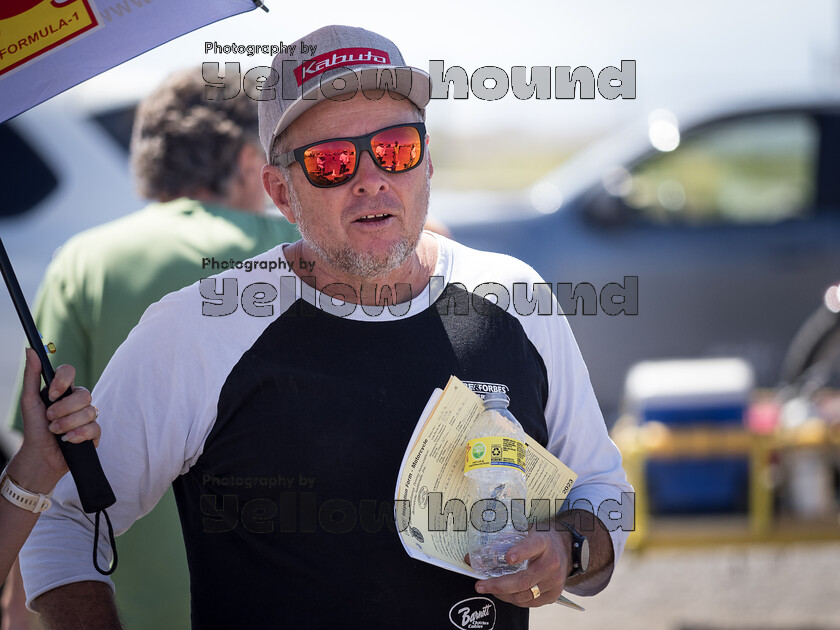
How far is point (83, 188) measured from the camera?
4371mm

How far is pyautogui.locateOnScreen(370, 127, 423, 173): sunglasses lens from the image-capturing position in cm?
198

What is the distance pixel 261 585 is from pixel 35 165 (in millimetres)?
3135

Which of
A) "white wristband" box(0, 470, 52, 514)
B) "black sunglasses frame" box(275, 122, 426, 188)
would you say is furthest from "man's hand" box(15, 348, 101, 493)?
"black sunglasses frame" box(275, 122, 426, 188)

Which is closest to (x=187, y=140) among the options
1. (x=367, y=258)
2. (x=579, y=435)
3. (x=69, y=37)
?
(x=69, y=37)

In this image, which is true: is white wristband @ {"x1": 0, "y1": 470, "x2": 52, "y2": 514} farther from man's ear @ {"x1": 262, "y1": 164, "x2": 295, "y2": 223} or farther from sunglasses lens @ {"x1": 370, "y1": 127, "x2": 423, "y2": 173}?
sunglasses lens @ {"x1": 370, "y1": 127, "x2": 423, "y2": 173}

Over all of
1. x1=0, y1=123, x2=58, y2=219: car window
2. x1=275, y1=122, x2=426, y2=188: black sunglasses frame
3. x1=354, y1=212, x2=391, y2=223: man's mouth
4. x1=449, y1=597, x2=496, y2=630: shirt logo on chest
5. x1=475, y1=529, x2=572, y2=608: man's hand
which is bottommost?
x1=449, y1=597, x2=496, y2=630: shirt logo on chest

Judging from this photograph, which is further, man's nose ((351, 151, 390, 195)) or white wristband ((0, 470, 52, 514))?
man's nose ((351, 151, 390, 195))

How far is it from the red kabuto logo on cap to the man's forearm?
1.03 m

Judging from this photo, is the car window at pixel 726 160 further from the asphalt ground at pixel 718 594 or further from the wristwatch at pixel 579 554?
the wristwatch at pixel 579 554

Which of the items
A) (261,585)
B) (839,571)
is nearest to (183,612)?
(261,585)

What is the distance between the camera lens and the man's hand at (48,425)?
5.70ft

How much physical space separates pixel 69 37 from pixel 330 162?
525mm

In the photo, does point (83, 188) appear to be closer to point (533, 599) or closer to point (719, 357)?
point (533, 599)

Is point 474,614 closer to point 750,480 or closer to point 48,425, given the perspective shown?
point 48,425
